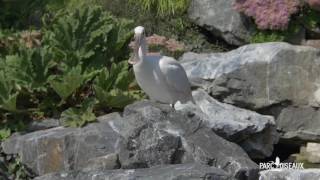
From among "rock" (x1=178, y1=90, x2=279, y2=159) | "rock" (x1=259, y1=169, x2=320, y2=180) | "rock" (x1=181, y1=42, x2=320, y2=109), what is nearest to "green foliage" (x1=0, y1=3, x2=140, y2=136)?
"rock" (x1=178, y1=90, x2=279, y2=159)

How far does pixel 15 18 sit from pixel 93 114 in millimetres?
2833

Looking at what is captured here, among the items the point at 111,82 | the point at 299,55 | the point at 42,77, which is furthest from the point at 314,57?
the point at 42,77

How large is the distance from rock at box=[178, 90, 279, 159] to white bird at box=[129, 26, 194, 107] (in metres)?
0.81

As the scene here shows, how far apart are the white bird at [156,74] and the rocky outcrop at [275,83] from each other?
175 cm

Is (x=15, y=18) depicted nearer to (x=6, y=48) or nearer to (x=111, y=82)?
(x=6, y=48)

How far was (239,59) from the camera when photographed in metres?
8.38

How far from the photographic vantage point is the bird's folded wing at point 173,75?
6.37 metres

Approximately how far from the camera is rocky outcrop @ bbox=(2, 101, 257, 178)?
19.2ft

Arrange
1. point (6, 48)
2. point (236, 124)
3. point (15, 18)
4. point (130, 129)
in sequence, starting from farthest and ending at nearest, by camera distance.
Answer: point (15, 18) → point (6, 48) → point (236, 124) → point (130, 129)

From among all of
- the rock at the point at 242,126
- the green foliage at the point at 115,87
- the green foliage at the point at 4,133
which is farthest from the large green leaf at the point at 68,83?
the rock at the point at 242,126

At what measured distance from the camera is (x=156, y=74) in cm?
635

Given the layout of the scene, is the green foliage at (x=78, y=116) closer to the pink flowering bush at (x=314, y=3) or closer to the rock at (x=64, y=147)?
the rock at (x=64, y=147)

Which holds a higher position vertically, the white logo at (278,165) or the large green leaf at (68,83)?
the large green leaf at (68,83)

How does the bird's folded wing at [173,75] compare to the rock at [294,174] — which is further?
the bird's folded wing at [173,75]
